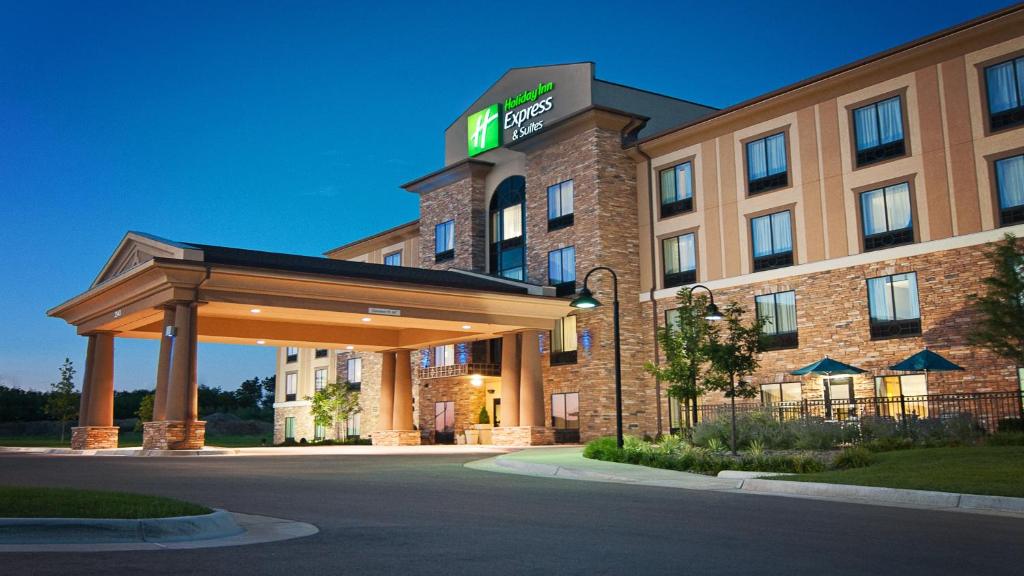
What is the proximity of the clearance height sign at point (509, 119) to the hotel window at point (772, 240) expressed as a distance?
12.9 metres

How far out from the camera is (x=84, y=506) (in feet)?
32.5

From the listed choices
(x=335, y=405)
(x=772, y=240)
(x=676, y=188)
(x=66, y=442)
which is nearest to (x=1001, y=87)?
(x=772, y=240)

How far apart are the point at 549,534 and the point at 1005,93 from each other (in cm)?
2601

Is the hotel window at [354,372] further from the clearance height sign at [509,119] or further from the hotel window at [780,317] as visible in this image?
the hotel window at [780,317]

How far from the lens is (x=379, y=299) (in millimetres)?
33656

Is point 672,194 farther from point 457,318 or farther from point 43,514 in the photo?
point 43,514

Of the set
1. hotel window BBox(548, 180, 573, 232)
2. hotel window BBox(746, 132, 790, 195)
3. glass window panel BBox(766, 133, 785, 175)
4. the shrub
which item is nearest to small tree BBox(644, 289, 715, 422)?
the shrub

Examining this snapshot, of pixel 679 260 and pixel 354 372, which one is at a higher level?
pixel 679 260

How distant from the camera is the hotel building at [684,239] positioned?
29.4 m

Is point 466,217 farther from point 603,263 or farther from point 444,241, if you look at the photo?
point 603,263

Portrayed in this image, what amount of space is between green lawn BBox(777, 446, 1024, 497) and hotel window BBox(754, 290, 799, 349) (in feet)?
46.6

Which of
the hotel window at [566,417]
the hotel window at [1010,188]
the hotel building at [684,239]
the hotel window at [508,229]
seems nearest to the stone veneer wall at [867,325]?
the hotel building at [684,239]

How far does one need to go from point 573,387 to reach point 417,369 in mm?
13237

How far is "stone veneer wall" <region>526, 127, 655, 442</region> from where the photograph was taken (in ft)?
127
